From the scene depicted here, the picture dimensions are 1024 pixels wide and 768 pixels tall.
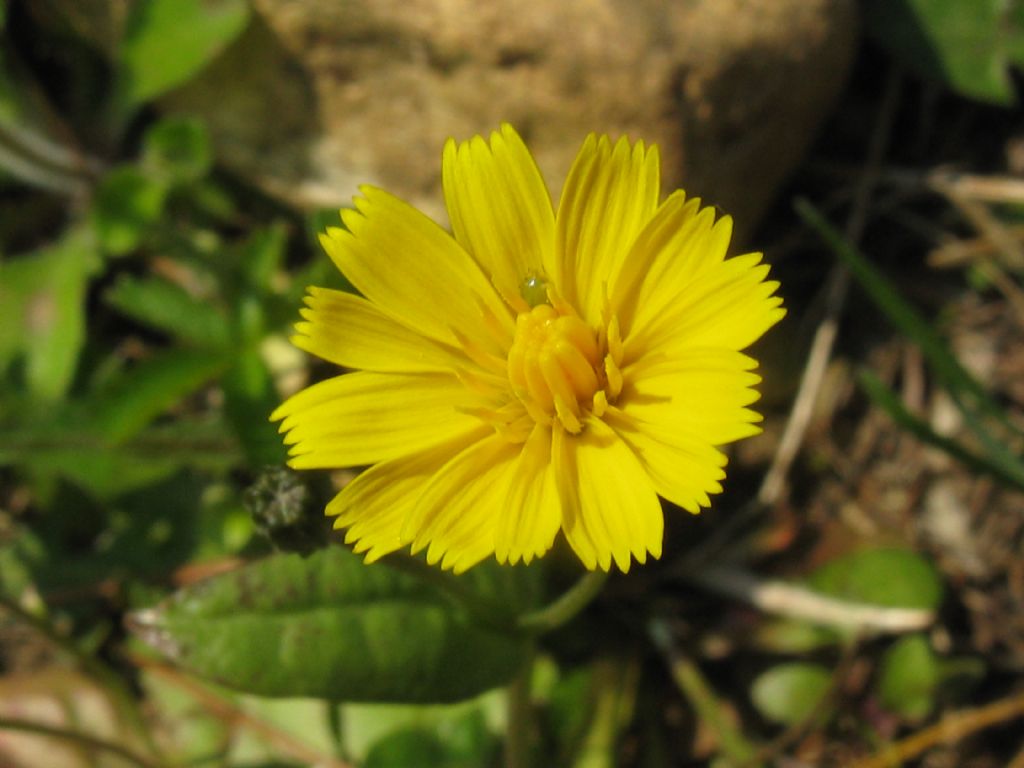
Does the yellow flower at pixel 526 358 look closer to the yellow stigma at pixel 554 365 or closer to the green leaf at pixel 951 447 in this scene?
the yellow stigma at pixel 554 365

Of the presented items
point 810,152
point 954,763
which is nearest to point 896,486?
point 954,763

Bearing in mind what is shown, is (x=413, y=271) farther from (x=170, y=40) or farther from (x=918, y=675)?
(x=918, y=675)

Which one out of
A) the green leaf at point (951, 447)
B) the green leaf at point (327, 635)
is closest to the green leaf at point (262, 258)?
the green leaf at point (327, 635)

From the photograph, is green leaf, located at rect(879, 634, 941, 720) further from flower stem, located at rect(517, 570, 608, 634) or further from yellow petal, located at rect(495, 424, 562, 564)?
yellow petal, located at rect(495, 424, 562, 564)

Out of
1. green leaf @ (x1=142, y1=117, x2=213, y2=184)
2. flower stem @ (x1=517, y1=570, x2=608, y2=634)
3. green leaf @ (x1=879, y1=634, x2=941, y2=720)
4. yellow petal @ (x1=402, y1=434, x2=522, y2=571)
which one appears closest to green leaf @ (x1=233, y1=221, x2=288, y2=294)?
green leaf @ (x1=142, y1=117, x2=213, y2=184)

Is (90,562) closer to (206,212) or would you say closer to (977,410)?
(206,212)

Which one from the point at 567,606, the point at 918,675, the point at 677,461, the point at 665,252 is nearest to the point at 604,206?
the point at 665,252
